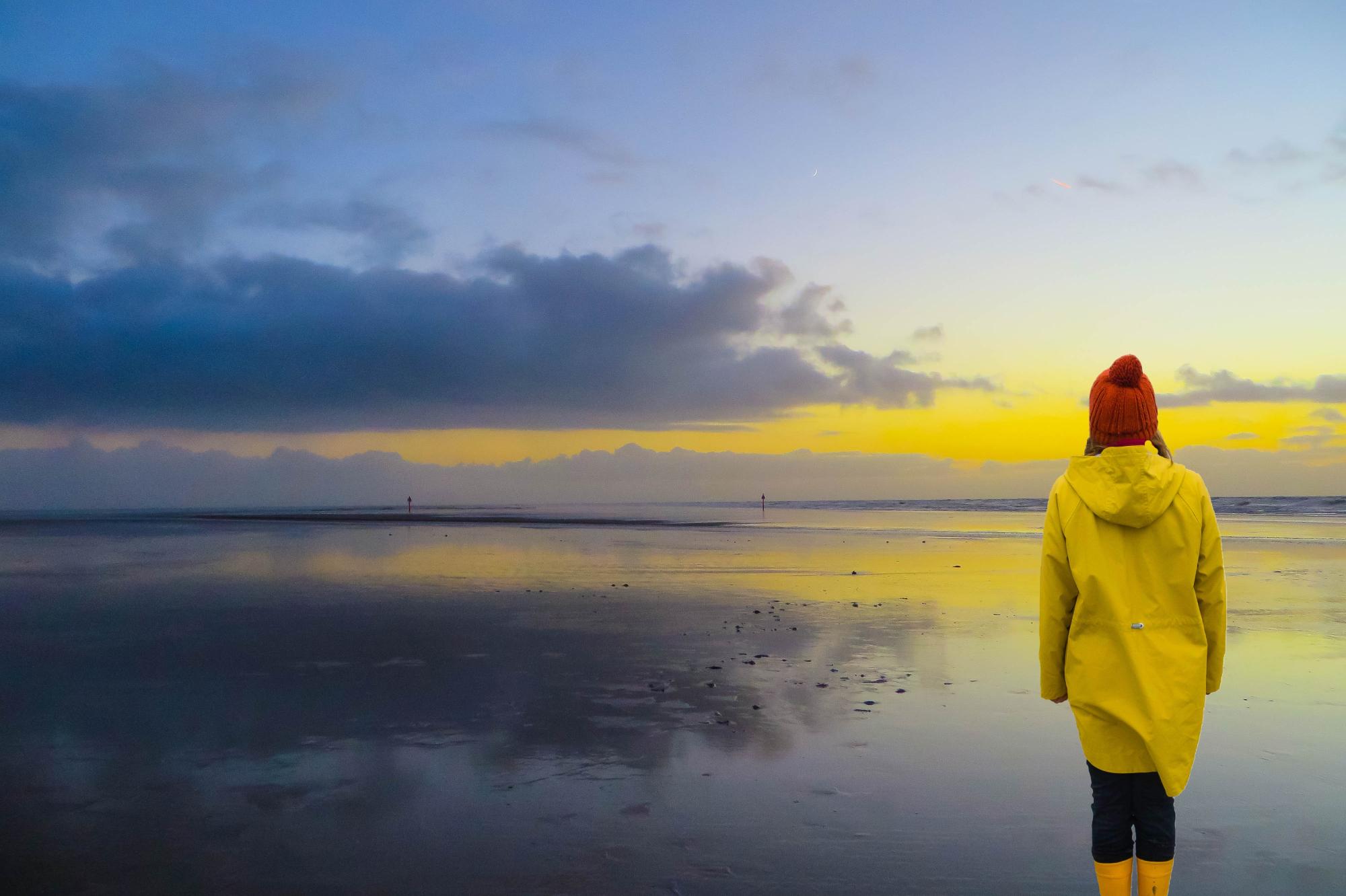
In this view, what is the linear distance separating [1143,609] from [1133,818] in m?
0.90

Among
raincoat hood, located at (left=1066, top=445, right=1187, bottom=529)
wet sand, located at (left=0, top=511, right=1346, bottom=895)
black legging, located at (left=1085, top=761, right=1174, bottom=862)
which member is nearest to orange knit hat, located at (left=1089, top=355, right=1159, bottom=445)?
raincoat hood, located at (left=1066, top=445, right=1187, bottom=529)

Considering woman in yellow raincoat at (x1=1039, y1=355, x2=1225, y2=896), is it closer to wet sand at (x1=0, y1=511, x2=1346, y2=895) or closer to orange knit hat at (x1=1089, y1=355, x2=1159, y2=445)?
orange knit hat at (x1=1089, y1=355, x2=1159, y2=445)

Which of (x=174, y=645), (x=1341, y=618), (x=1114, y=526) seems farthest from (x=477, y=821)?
(x=1341, y=618)

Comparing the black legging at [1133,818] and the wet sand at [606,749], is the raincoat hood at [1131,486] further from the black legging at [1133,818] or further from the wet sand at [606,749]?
the wet sand at [606,749]

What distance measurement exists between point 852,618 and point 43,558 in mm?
22260

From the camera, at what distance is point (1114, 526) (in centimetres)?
351

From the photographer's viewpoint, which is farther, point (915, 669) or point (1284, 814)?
point (915, 669)

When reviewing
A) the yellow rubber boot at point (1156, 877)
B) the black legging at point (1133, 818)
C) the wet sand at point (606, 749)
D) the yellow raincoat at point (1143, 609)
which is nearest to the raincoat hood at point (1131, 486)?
the yellow raincoat at point (1143, 609)

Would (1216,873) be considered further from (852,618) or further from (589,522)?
Result: (589,522)

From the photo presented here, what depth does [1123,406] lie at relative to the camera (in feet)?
11.9

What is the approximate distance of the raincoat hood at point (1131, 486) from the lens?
3.38 meters

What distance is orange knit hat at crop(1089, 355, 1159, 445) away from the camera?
3609 millimetres

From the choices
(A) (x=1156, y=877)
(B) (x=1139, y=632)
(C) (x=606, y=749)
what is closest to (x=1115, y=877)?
(A) (x=1156, y=877)

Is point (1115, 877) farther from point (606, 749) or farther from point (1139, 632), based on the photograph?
point (606, 749)
